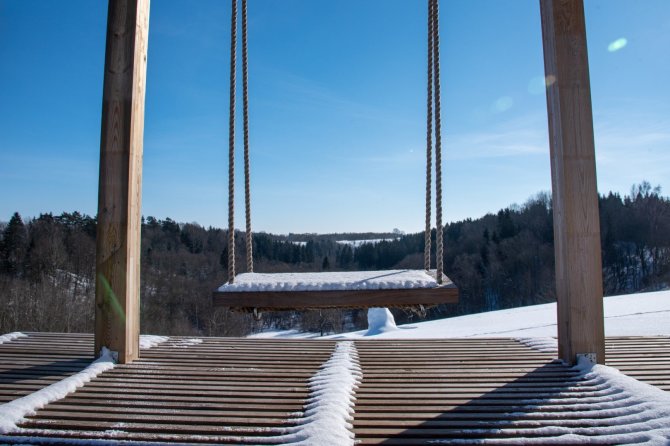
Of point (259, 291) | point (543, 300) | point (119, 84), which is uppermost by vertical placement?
point (119, 84)

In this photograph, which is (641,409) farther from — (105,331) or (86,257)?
(86,257)

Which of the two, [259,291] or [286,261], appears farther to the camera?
[286,261]

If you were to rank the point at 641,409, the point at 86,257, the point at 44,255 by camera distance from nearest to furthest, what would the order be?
the point at 641,409
the point at 44,255
the point at 86,257

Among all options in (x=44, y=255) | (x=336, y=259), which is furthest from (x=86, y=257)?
(x=336, y=259)

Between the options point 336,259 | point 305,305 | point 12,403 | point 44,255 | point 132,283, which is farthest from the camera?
point 336,259

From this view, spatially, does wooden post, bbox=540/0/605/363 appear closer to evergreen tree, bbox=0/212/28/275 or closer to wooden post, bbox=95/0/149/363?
wooden post, bbox=95/0/149/363

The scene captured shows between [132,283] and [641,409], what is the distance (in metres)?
2.33

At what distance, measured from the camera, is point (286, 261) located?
138 ft

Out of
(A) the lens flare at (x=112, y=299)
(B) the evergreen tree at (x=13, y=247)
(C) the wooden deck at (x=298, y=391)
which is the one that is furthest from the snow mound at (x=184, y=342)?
(B) the evergreen tree at (x=13, y=247)

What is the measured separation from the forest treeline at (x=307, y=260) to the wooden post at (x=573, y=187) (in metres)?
28.4

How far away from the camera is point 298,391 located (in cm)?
191

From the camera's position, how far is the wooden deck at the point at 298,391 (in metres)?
1.52

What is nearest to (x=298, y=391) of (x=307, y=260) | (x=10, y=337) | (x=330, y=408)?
(x=330, y=408)

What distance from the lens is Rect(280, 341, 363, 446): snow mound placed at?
55.8 inches
